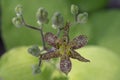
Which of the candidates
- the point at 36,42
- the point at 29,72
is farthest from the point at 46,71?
the point at 36,42

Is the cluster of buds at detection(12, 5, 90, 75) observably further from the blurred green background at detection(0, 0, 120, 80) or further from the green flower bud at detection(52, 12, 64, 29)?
the blurred green background at detection(0, 0, 120, 80)

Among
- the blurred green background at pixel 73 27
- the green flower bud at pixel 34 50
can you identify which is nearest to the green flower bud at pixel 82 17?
the green flower bud at pixel 34 50

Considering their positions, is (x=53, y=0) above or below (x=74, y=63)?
above

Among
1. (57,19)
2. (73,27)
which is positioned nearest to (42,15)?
(57,19)

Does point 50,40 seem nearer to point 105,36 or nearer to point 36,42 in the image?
point 36,42

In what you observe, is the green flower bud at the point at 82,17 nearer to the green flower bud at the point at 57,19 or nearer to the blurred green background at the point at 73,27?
the green flower bud at the point at 57,19

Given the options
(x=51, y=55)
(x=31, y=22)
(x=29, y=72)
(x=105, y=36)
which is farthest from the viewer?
(x=105, y=36)

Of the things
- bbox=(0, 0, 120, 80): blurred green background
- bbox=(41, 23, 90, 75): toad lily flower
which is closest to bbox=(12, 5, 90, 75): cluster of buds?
bbox=(41, 23, 90, 75): toad lily flower

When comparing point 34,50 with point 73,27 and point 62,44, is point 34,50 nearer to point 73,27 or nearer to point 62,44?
point 62,44
